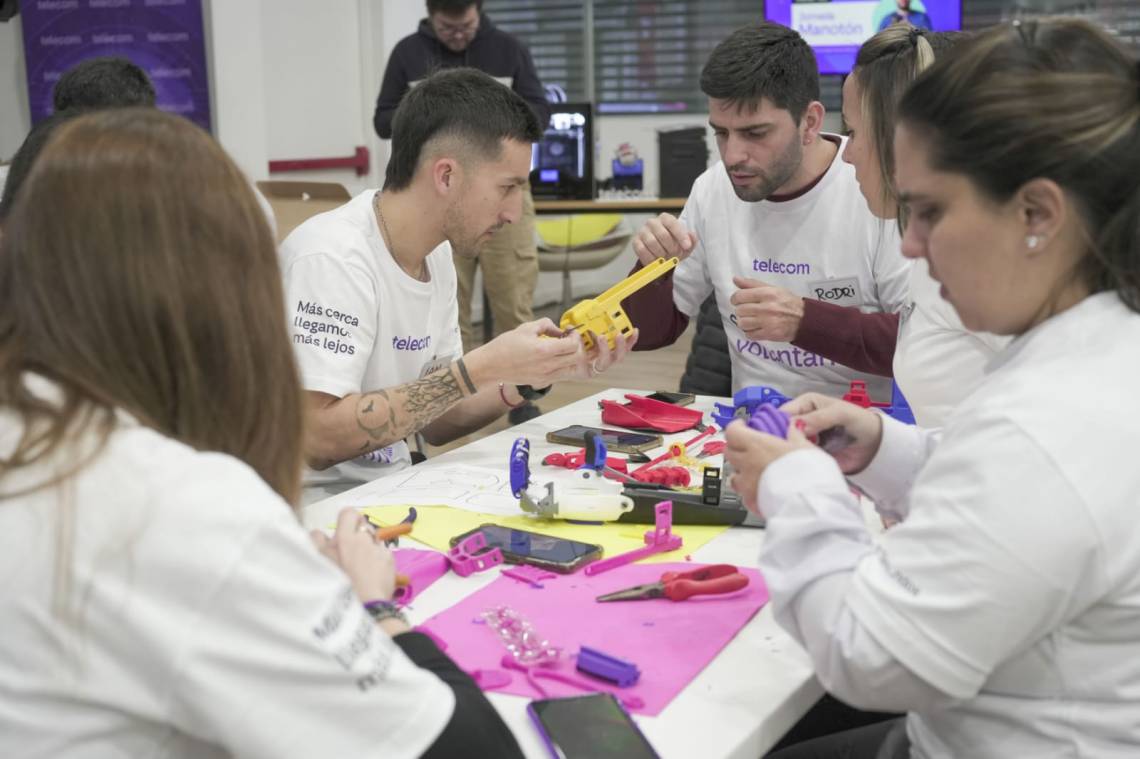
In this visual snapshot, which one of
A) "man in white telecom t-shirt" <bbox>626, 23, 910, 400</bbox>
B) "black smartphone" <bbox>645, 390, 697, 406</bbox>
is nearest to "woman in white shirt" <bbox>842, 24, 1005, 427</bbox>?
"man in white telecom t-shirt" <bbox>626, 23, 910, 400</bbox>

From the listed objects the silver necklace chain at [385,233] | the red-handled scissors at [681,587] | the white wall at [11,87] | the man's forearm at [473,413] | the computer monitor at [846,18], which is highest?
the computer monitor at [846,18]

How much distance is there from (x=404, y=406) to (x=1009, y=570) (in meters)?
1.33

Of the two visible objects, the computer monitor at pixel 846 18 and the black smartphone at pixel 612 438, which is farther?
the computer monitor at pixel 846 18

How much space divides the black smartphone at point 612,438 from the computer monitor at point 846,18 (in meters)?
4.90

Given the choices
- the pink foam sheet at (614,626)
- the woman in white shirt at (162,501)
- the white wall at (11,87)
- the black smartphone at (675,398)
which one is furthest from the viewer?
the white wall at (11,87)

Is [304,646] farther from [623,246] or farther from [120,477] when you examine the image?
[623,246]

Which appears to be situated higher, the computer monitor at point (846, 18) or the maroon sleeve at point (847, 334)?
the computer monitor at point (846, 18)

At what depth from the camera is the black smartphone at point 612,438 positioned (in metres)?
2.05

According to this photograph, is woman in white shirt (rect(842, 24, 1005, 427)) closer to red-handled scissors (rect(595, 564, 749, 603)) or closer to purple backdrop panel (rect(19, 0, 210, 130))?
red-handled scissors (rect(595, 564, 749, 603))

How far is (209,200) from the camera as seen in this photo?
3.07 ft

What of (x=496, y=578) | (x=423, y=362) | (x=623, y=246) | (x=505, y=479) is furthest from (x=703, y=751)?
(x=623, y=246)

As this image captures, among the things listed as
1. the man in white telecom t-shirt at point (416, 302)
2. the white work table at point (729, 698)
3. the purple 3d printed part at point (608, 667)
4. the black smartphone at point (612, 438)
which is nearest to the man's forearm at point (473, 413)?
the man in white telecom t-shirt at point (416, 302)

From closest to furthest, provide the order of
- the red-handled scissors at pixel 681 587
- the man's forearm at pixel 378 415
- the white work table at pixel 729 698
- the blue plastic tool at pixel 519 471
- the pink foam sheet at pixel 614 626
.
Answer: the white work table at pixel 729 698
the pink foam sheet at pixel 614 626
the red-handled scissors at pixel 681 587
the blue plastic tool at pixel 519 471
the man's forearm at pixel 378 415

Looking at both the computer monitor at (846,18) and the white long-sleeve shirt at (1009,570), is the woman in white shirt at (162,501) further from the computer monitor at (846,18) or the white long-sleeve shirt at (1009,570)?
the computer monitor at (846,18)
